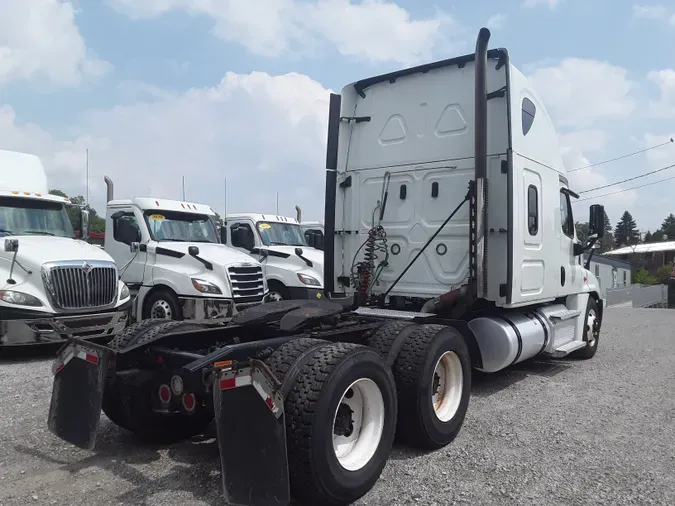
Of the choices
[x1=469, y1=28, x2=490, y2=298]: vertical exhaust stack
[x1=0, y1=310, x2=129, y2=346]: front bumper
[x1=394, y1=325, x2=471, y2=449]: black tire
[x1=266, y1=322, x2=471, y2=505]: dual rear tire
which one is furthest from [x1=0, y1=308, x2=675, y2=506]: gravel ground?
[x1=469, y1=28, x2=490, y2=298]: vertical exhaust stack

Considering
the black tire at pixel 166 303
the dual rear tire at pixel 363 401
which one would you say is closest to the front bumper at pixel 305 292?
the black tire at pixel 166 303

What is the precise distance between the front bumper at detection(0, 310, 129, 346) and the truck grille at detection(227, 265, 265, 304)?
7.63ft

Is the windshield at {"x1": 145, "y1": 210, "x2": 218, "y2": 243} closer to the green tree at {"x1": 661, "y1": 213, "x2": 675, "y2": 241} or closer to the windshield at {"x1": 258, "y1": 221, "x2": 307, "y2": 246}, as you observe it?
the windshield at {"x1": 258, "y1": 221, "x2": 307, "y2": 246}

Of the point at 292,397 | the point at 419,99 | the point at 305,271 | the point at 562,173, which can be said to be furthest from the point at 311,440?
the point at 305,271

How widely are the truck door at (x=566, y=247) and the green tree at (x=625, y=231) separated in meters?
115

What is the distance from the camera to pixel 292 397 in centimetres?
352

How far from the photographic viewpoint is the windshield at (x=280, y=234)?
527 inches

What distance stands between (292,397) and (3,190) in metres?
7.74

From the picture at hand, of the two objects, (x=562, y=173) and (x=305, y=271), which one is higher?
(x=562, y=173)

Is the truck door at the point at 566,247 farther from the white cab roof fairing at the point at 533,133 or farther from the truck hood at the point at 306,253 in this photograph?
the truck hood at the point at 306,253

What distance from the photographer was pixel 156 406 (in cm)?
436

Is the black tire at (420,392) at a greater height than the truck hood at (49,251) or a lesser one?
lesser

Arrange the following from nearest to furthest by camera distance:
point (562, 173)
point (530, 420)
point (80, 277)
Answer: point (530, 420), point (562, 173), point (80, 277)

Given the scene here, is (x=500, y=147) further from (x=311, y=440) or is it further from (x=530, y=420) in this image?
(x=311, y=440)
